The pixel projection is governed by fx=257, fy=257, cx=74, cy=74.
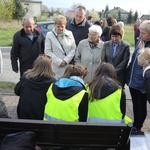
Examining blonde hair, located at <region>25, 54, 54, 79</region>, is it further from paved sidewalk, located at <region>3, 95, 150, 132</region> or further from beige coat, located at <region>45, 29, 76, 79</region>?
paved sidewalk, located at <region>3, 95, 150, 132</region>

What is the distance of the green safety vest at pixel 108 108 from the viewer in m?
2.93

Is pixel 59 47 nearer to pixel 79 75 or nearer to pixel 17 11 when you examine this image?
pixel 79 75

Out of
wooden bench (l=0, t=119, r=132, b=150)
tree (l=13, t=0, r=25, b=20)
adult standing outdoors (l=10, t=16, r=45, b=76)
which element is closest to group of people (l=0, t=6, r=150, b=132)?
adult standing outdoors (l=10, t=16, r=45, b=76)

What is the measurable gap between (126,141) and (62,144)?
0.68 meters

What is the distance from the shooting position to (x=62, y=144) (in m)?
2.76

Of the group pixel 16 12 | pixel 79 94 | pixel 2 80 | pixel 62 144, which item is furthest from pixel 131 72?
pixel 16 12

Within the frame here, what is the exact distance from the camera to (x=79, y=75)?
10.5ft

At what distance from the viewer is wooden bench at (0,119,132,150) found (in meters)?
2.54

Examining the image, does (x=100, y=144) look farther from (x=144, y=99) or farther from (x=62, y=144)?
(x=144, y=99)

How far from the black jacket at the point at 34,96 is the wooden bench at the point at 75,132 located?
0.76 metres

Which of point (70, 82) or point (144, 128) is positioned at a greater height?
point (70, 82)

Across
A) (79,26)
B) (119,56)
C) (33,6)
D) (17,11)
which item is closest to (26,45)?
(79,26)

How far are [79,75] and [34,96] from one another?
2.28 ft

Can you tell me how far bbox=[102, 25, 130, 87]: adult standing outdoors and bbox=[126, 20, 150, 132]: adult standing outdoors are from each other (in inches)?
5.5
